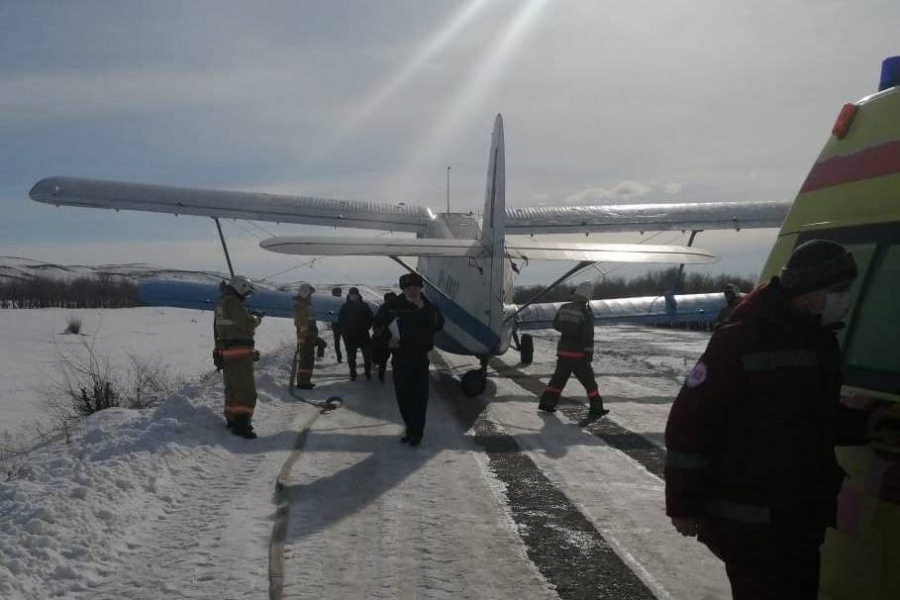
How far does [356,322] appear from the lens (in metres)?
13.0

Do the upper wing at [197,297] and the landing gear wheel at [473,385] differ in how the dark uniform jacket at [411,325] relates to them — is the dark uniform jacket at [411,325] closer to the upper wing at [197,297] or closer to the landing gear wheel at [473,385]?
the landing gear wheel at [473,385]

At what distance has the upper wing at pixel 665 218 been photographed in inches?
654

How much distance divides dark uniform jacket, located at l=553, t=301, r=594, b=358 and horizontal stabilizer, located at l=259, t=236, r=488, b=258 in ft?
6.63

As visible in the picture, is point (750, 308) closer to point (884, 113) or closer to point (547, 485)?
point (884, 113)

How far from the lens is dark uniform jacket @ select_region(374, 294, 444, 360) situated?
297 inches

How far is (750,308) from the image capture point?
2463 mm

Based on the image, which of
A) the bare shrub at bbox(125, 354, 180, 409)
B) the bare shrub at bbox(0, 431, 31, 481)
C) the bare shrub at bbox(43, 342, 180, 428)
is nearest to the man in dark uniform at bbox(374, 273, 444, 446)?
the bare shrub at bbox(0, 431, 31, 481)

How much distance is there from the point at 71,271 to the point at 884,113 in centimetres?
14664

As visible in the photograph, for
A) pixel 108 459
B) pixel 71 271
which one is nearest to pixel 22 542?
pixel 108 459

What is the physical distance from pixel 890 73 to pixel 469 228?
12.4 metres

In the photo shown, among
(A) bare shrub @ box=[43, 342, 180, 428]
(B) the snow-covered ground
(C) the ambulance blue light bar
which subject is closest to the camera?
(C) the ambulance blue light bar

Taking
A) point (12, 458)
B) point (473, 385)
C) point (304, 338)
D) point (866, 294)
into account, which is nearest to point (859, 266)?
point (866, 294)

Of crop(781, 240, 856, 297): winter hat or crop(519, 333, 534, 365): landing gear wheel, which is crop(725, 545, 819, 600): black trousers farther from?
crop(519, 333, 534, 365): landing gear wheel

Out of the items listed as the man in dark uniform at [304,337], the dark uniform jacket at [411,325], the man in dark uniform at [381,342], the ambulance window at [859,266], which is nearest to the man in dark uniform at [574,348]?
the dark uniform jacket at [411,325]
